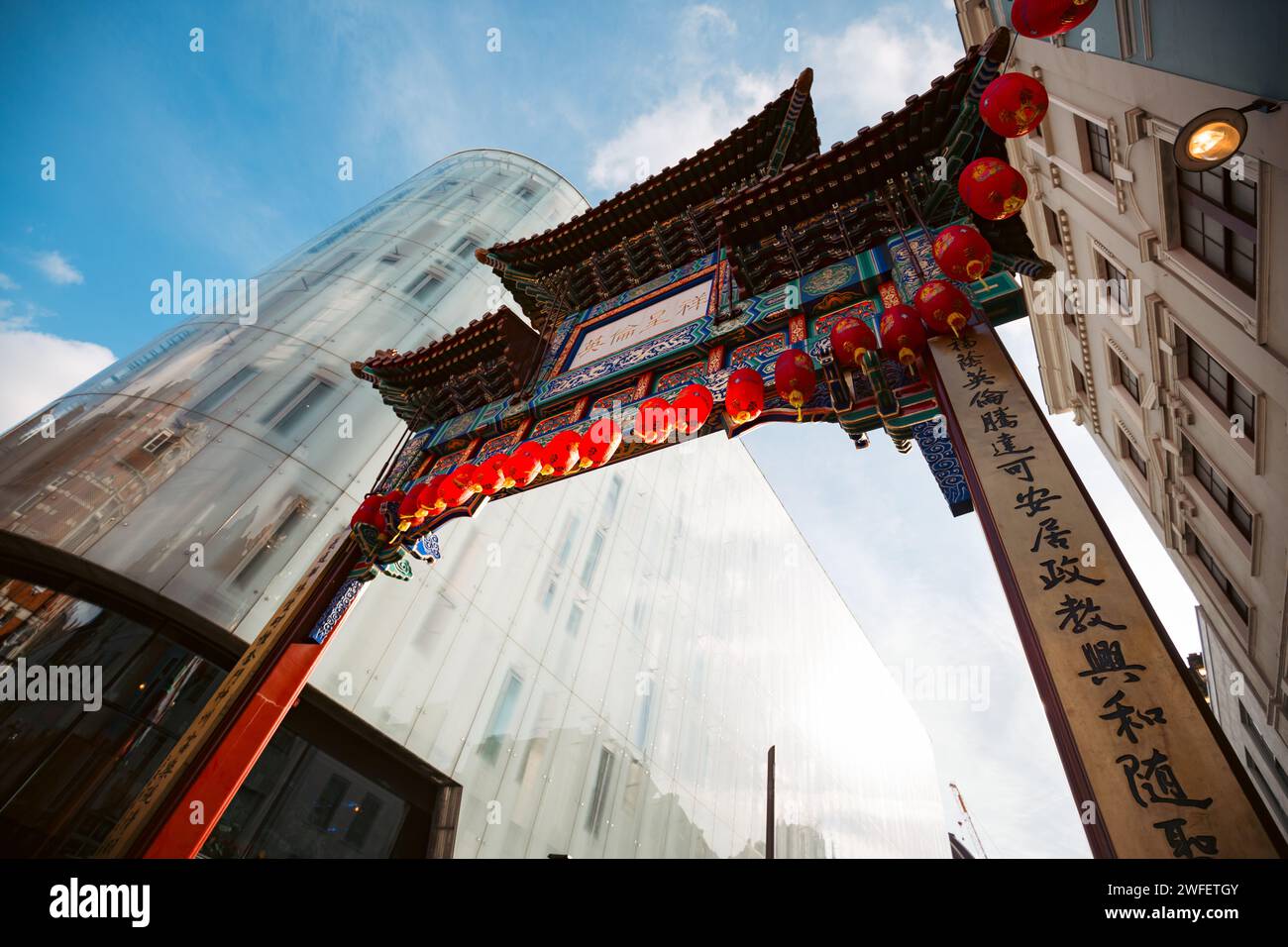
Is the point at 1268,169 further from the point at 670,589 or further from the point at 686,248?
the point at 670,589

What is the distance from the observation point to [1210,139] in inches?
128

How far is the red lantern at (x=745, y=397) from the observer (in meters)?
5.17

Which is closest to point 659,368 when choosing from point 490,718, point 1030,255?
point 1030,255

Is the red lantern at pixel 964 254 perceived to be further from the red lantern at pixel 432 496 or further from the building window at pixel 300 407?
the building window at pixel 300 407

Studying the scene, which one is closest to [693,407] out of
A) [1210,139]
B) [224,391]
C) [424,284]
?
[1210,139]

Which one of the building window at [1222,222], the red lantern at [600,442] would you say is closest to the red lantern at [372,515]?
the red lantern at [600,442]

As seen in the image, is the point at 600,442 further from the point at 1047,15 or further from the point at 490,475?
the point at 1047,15

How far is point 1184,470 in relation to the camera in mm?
9164

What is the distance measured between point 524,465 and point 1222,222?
27.1 feet

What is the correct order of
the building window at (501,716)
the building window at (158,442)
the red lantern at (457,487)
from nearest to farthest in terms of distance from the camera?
the red lantern at (457,487), the building window at (158,442), the building window at (501,716)

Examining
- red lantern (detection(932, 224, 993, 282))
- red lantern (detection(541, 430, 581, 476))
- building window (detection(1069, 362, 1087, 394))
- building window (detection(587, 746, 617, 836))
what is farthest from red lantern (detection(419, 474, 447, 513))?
building window (detection(1069, 362, 1087, 394))

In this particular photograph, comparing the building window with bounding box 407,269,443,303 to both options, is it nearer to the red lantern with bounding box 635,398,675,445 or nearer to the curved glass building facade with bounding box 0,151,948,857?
the curved glass building facade with bounding box 0,151,948,857

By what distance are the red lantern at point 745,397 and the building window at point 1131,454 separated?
10.7 meters
